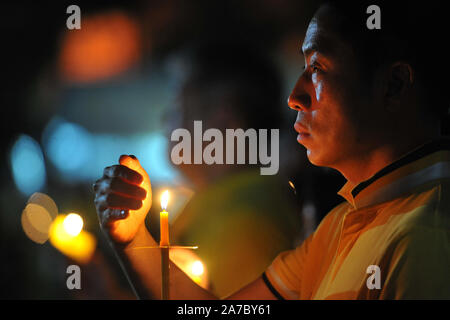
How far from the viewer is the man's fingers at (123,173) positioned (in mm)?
1267

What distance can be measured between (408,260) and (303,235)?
40 cm

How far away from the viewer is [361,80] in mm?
1180

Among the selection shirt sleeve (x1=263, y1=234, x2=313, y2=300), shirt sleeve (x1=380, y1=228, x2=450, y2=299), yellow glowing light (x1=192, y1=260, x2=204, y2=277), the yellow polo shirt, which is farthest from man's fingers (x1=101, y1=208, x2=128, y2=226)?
shirt sleeve (x1=380, y1=228, x2=450, y2=299)

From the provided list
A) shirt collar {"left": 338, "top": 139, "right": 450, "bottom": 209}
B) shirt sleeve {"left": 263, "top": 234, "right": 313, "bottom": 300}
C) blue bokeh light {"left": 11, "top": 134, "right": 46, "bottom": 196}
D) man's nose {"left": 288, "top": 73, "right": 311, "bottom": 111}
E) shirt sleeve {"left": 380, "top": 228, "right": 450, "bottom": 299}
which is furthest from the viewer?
blue bokeh light {"left": 11, "top": 134, "right": 46, "bottom": 196}

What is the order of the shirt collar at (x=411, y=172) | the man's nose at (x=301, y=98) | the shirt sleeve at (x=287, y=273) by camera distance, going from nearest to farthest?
the shirt collar at (x=411, y=172), the man's nose at (x=301, y=98), the shirt sleeve at (x=287, y=273)

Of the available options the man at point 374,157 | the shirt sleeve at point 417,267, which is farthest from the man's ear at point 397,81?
the shirt sleeve at point 417,267

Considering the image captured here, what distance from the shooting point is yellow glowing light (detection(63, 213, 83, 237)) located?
59.7 inches

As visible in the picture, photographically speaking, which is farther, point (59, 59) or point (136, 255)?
point (59, 59)

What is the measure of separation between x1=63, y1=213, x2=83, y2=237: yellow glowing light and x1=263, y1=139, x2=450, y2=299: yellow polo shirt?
796mm

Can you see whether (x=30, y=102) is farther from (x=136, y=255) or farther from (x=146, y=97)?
(x=136, y=255)

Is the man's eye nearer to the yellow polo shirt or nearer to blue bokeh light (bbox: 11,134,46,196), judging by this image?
the yellow polo shirt

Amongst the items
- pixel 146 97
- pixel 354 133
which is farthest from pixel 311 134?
pixel 146 97

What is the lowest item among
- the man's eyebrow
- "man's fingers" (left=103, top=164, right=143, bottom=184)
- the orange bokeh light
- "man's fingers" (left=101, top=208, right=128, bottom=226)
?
"man's fingers" (left=101, top=208, right=128, bottom=226)

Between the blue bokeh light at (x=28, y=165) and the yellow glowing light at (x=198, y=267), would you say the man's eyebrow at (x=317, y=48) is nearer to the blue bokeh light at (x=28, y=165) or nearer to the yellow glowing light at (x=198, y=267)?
the yellow glowing light at (x=198, y=267)
